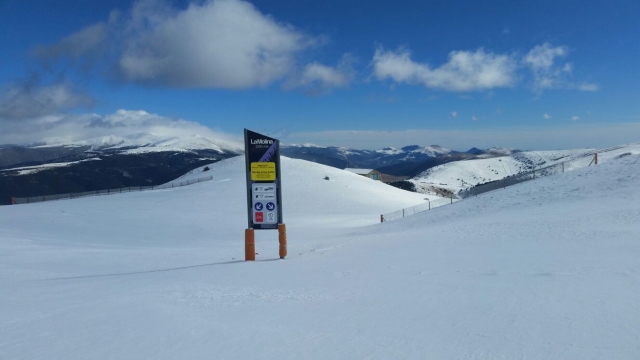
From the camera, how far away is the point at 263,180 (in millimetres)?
12773

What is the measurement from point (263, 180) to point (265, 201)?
25.7 inches

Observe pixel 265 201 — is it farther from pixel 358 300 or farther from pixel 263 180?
pixel 358 300

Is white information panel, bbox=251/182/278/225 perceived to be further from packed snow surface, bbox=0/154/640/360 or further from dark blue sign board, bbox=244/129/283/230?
packed snow surface, bbox=0/154/640/360

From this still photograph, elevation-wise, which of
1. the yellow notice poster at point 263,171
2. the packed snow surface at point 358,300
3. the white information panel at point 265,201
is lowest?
the packed snow surface at point 358,300

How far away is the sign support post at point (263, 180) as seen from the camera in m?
12.6

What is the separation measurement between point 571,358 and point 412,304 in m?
2.25

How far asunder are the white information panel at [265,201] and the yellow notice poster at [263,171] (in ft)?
0.62

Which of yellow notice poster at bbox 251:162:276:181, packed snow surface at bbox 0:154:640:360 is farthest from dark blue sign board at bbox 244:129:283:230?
packed snow surface at bbox 0:154:640:360

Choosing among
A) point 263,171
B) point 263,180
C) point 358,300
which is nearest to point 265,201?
point 263,180

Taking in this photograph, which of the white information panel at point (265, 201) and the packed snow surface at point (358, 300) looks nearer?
the packed snow surface at point (358, 300)

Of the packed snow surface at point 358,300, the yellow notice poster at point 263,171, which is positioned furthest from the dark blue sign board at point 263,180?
the packed snow surface at point 358,300

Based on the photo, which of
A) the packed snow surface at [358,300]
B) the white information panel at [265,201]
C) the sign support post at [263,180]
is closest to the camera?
the packed snow surface at [358,300]

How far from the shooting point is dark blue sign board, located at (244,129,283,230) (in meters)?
12.6

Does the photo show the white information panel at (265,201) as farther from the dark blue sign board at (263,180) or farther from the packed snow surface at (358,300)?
the packed snow surface at (358,300)
